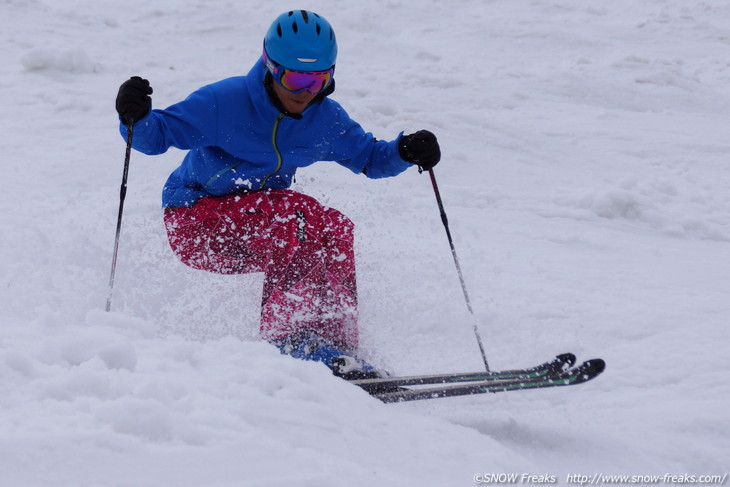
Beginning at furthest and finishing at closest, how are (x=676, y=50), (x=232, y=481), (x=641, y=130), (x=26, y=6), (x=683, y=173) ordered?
(x=676, y=50) → (x=26, y=6) → (x=641, y=130) → (x=683, y=173) → (x=232, y=481)

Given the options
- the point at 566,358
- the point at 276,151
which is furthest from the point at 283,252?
the point at 566,358

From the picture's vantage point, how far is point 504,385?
269 centimetres

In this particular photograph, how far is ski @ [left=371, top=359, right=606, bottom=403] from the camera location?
2625 mm

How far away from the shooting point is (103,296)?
142 inches

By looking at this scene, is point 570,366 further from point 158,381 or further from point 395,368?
point 158,381

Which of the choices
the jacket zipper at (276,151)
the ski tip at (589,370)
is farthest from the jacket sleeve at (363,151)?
the ski tip at (589,370)

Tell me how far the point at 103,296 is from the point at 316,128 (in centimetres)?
144

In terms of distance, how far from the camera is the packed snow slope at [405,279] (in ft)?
5.79

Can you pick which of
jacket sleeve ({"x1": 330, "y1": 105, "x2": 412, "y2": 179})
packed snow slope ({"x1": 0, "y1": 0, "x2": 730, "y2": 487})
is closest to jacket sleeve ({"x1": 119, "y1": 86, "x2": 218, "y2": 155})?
jacket sleeve ({"x1": 330, "y1": 105, "x2": 412, "y2": 179})

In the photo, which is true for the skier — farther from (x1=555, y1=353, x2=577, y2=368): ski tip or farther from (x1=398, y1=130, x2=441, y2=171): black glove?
(x1=555, y1=353, x2=577, y2=368): ski tip

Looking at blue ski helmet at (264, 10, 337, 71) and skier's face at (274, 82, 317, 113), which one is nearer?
blue ski helmet at (264, 10, 337, 71)

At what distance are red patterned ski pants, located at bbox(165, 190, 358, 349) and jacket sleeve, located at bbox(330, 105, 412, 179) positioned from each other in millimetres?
371

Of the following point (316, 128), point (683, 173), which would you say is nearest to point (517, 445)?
point (316, 128)

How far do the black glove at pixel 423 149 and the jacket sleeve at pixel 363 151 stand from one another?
0.42 feet
